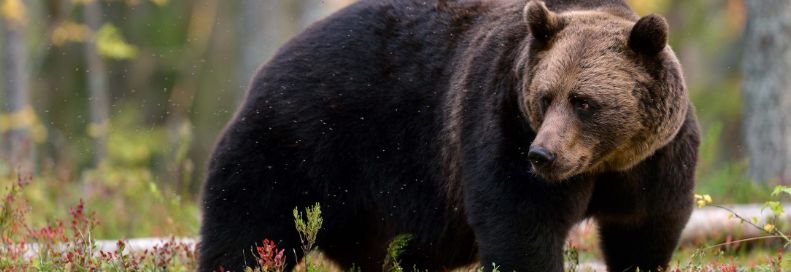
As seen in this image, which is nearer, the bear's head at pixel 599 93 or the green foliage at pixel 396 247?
the bear's head at pixel 599 93

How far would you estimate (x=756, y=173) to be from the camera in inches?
418

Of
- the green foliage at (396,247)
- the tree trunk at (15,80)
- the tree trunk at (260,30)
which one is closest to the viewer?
the green foliage at (396,247)

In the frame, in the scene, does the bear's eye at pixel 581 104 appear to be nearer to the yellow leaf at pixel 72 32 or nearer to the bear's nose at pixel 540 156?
the bear's nose at pixel 540 156

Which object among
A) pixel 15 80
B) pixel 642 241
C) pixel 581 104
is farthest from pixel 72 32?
pixel 581 104

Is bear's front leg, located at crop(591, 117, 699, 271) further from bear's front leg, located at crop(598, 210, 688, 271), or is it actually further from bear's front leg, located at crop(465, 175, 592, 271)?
bear's front leg, located at crop(465, 175, 592, 271)

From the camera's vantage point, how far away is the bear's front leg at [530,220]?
5.09m

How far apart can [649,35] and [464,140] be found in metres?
1.13

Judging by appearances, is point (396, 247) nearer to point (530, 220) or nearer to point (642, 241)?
point (530, 220)

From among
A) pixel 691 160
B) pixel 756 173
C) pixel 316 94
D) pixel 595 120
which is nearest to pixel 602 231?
pixel 691 160

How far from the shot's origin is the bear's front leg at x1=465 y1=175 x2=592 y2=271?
16.7 feet

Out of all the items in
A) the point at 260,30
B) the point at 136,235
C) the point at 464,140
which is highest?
the point at 260,30

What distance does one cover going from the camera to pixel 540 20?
505 centimetres

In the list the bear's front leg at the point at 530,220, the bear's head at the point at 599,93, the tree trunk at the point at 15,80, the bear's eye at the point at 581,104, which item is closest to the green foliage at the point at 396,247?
the bear's front leg at the point at 530,220

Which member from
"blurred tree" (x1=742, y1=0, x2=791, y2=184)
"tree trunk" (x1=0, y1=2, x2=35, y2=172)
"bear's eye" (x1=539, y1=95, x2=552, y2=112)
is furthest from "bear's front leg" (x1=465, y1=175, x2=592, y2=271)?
"tree trunk" (x1=0, y1=2, x2=35, y2=172)
